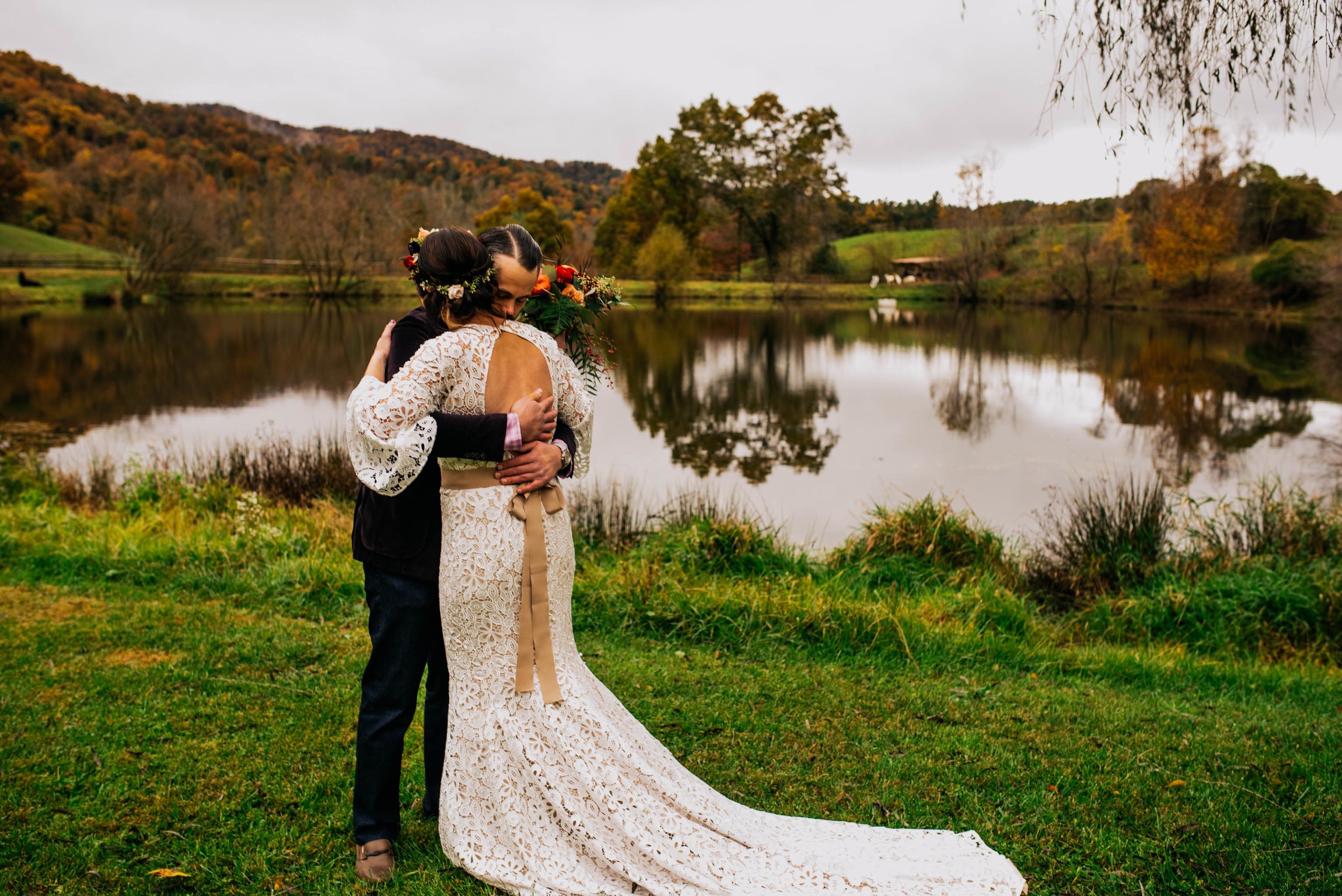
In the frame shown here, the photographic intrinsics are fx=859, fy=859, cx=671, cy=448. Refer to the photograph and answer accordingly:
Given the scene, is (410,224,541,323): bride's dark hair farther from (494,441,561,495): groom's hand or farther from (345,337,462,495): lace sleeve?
(494,441,561,495): groom's hand

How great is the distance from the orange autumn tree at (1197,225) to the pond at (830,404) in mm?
10405

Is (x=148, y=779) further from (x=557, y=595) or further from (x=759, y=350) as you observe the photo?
(x=759, y=350)

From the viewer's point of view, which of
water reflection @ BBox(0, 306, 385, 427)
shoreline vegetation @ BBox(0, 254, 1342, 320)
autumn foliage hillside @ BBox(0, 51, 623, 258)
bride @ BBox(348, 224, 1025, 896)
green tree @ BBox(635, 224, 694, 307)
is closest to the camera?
bride @ BBox(348, 224, 1025, 896)

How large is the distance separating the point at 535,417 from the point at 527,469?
17 centimetres

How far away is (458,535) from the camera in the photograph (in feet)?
8.73

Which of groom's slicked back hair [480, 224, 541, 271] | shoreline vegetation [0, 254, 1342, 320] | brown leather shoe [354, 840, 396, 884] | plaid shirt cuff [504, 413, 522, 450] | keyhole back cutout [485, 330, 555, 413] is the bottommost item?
brown leather shoe [354, 840, 396, 884]

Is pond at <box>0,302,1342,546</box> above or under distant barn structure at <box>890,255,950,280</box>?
under

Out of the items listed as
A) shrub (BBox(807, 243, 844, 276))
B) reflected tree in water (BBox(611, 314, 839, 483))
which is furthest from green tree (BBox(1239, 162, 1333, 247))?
reflected tree in water (BBox(611, 314, 839, 483))

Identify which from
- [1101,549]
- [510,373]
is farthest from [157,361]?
[510,373]

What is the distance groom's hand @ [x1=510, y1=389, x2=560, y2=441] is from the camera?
8.77 ft

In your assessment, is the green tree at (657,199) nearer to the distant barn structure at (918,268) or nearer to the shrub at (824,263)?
the shrub at (824,263)

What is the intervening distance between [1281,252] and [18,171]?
269 feet

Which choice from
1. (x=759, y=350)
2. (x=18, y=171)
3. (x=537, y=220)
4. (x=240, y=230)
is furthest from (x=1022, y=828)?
(x=18, y=171)

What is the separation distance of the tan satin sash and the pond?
6.50 metres
